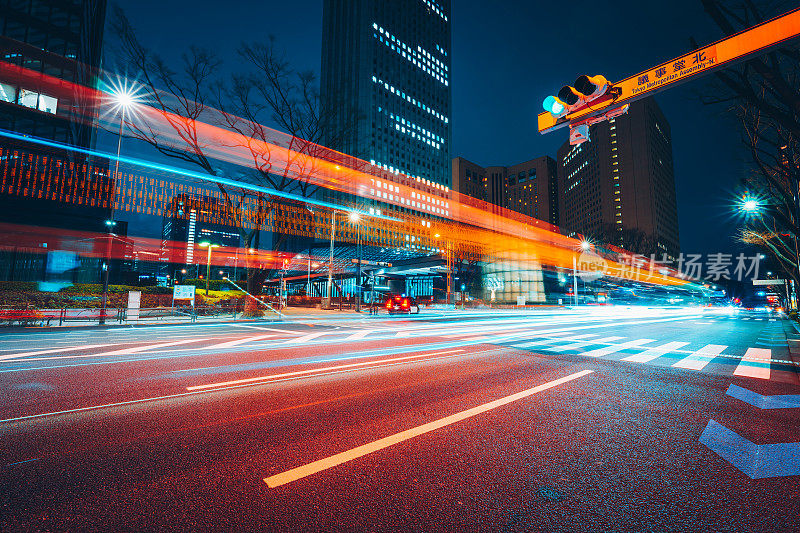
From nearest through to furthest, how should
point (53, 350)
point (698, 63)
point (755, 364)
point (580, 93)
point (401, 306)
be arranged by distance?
1. point (580, 93)
2. point (698, 63)
3. point (755, 364)
4. point (53, 350)
5. point (401, 306)

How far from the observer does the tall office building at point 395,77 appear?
334ft

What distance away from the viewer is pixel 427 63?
121125mm

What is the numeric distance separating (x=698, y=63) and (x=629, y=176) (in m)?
146

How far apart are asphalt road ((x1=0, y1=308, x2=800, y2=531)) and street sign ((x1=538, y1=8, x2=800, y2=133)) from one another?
5.42 meters

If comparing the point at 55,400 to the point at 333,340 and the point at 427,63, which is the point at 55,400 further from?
the point at 427,63

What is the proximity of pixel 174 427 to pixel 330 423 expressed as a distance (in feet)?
6.09

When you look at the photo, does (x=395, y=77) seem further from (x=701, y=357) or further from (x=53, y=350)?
(x=701, y=357)

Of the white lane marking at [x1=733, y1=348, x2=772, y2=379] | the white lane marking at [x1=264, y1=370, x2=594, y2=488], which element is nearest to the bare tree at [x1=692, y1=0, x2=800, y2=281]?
the white lane marking at [x1=733, y1=348, x2=772, y2=379]

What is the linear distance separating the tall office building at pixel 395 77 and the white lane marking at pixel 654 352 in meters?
90.9

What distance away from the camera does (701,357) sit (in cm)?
932

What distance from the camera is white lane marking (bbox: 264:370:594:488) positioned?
2.80 m

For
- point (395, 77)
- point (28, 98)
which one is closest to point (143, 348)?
point (28, 98)

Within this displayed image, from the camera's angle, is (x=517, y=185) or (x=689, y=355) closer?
(x=689, y=355)

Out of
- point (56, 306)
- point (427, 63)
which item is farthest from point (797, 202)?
point (427, 63)
